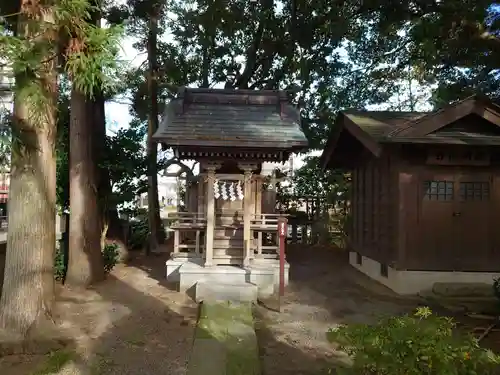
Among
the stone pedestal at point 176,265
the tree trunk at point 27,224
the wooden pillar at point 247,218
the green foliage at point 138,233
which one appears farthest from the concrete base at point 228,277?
the green foliage at point 138,233

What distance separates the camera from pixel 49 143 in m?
6.75

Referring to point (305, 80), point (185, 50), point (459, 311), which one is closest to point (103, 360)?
point (459, 311)

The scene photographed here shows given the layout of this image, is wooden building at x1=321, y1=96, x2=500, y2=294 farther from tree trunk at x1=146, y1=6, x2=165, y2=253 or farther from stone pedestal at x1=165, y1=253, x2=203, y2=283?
tree trunk at x1=146, y1=6, x2=165, y2=253

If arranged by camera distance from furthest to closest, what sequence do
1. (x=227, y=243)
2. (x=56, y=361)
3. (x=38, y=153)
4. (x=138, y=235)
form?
(x=138, y=235) < (x=227, y=243) < (x=38, y=153) < (x=56, y=361)

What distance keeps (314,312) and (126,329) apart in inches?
142

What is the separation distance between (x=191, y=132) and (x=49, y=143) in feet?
11.9

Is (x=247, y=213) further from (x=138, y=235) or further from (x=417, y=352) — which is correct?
(x=138, y=235)

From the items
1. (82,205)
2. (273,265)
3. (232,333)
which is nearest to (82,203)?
(82,205)

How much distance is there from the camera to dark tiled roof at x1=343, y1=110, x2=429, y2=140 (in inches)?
382

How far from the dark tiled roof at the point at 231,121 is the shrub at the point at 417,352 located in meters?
6.40

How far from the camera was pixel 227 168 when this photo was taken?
11.8 meters

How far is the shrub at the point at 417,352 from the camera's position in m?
3.13

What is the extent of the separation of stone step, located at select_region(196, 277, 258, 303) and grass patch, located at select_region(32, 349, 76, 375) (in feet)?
10.8

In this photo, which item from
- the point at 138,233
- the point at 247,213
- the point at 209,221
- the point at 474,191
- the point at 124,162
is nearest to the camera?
the point at 474,191
